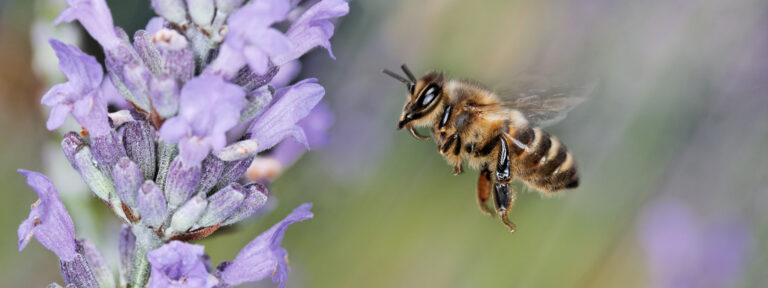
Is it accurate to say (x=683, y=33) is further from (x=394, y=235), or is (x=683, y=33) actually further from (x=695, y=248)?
(x=394, y=235)

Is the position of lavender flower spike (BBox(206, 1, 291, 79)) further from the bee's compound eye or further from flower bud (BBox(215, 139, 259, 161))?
the bee's compound eye

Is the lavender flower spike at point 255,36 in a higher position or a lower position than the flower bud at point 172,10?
higher

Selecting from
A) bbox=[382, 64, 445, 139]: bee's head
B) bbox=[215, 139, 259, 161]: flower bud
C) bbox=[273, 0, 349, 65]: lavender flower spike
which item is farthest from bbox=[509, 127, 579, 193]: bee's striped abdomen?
bbox=[215, 139, 259, 161]: flower bud

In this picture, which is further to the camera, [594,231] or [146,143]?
[594,231]

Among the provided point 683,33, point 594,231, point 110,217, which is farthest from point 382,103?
point 110,217

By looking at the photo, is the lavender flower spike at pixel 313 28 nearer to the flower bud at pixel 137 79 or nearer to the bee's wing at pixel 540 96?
the flower bud at pixel 137 79

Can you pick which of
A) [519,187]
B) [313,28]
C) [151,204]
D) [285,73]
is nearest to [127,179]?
[151,204]

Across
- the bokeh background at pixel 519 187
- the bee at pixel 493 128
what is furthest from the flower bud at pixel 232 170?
the bokeh background at pixel 519 187

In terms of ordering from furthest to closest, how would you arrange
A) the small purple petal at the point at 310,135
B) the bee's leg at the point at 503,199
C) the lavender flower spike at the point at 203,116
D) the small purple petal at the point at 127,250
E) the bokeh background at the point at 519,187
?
the bokeh background at the point at 519,187, the small purple petal at the point at 310,135, the bee's leg at the point at 503,199, the small purple petal at the point at 127,250, the lavender flower spike at the point at 203,116
